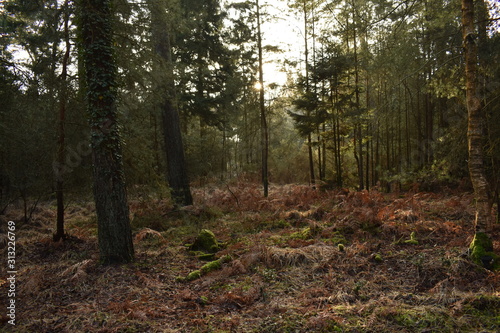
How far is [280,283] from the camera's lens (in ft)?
14.7

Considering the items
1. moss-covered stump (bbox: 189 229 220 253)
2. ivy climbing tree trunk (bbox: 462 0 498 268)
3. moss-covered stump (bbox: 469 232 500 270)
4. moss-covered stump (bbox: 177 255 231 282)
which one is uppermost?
ivy climbing tree trunk (bbox: 462 0 498 268)

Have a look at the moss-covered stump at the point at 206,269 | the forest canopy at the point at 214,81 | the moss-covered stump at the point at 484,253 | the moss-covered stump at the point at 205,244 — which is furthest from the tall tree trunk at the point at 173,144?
the moss-covered stump at the point at 484,253

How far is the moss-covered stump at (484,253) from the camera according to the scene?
167 inches

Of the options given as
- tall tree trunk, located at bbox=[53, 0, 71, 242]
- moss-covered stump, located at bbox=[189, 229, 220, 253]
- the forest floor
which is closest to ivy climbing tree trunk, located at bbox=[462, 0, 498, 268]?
the forest floor

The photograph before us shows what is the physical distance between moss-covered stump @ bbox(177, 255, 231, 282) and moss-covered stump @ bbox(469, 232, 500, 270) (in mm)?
4083

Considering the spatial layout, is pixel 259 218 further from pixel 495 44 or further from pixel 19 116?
pixel 495 44

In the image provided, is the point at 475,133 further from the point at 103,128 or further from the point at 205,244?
the point at 103,128

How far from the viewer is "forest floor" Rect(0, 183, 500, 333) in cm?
331

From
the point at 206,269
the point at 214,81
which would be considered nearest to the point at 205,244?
the point at 206,269

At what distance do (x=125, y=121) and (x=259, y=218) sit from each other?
4.90m

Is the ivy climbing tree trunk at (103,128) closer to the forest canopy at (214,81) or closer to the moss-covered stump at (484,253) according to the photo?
the forest canopy at (214,81)

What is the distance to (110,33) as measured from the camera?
5.32m

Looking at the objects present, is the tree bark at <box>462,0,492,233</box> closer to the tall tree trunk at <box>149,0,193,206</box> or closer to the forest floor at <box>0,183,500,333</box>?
the forest floor at <box>0,183,500,333</box>

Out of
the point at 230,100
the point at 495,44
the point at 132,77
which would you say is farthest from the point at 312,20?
the point at 132,77
